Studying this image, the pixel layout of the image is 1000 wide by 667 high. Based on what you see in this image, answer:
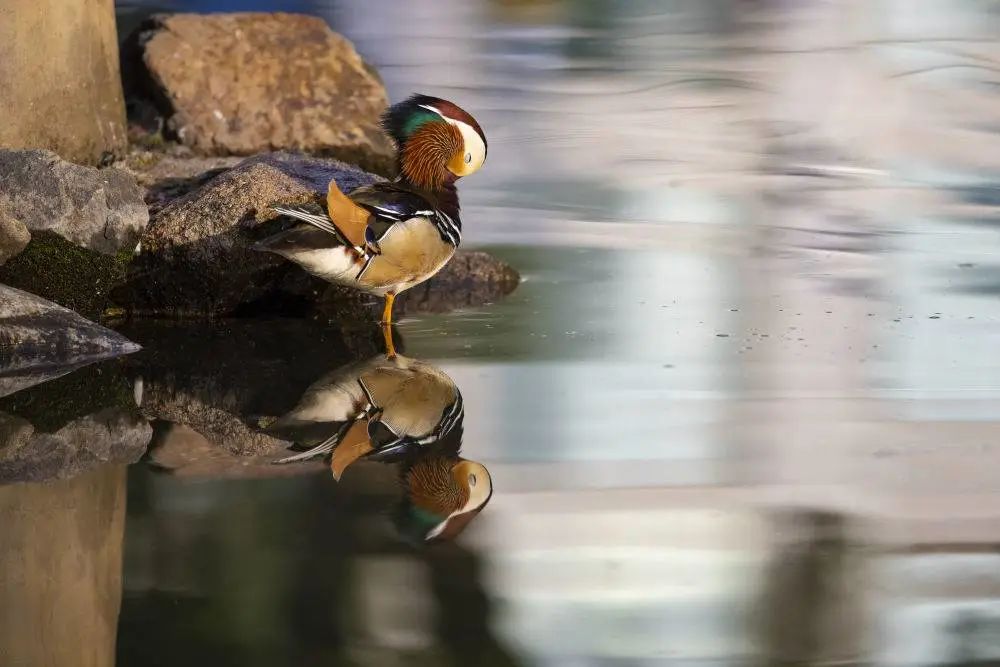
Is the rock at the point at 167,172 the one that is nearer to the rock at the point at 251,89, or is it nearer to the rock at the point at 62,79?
the rock at the point at 62,79

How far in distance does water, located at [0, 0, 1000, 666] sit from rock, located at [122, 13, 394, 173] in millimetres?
845

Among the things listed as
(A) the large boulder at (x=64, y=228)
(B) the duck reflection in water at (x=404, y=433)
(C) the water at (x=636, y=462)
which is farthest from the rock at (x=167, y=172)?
(B) the duck reflection in water at (x=404, y=433)

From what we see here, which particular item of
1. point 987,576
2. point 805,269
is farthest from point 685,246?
point 987,576

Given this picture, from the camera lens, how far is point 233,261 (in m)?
6.41

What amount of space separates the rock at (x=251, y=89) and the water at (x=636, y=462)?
85 centimetres

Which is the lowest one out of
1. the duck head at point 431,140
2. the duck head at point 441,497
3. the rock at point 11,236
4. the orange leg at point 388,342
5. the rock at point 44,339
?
the orange leg at point 388,342

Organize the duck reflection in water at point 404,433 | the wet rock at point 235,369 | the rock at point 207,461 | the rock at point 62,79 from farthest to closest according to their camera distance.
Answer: the rock at point 62,79 < the wet rock at point 235,369 < the rock at point 207,461 < the duck reflection in water at point 404,433

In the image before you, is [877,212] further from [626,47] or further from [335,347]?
[626,47]

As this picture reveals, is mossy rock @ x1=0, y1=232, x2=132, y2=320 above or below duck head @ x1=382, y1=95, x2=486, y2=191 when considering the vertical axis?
below

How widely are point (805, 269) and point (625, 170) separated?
250cm

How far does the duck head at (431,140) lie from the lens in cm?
625

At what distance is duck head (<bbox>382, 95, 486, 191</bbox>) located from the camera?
6.25 meters

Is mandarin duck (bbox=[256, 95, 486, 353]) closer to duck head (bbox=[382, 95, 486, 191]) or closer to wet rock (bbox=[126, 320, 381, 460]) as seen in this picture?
duck head (bbox=[382, 95, 486, 191])

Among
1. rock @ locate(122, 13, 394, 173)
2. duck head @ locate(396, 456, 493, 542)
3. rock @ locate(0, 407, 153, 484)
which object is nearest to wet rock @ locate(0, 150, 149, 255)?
rock @ locate(0, 407, 153, 484)
